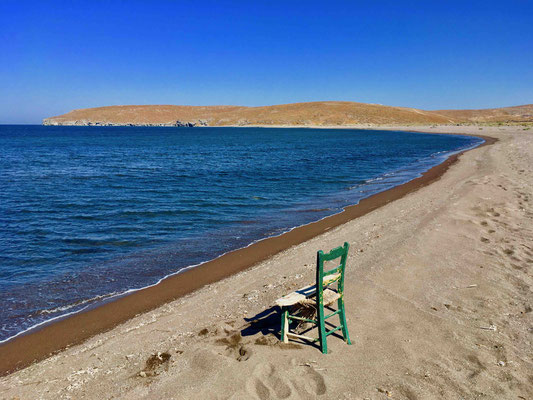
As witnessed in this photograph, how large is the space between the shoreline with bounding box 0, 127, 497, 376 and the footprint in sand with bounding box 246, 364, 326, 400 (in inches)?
156

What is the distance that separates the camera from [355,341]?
18.5 ft

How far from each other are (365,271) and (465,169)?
74.0 feet

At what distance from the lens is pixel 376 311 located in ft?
21.6

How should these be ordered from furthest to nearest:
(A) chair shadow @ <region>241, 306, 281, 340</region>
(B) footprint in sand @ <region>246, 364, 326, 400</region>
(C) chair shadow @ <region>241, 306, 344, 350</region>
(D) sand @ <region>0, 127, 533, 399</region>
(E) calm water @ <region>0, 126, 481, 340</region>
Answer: (E) calm water @ <region>0, 126, 481, 340</region> → (A) chair shadow @ <region>241, 306, 281, 340</region> → (C) chair shadow @ <region>241, 306, 344, 350</region> → (D) sand @ <region>0, 127, 533, 399</region> → (B) footprint in sand @ <region>246, 364, 326, 400</region>

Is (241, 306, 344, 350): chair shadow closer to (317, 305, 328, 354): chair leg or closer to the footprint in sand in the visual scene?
(317, 305, 328, 354): chair leg

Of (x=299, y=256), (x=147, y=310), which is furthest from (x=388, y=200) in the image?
(x=147, y=310)

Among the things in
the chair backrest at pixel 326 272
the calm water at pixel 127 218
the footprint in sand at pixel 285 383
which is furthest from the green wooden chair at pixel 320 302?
the calm water at pixel 127 218

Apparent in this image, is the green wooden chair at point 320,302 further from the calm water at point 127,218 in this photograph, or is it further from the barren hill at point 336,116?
the barren hill at point 336,116

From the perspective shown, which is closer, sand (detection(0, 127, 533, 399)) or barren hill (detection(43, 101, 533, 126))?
sand (detection(0, 127, 533, 399))

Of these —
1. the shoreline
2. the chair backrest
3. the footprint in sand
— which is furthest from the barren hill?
the footprint in sand

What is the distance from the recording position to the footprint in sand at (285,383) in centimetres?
444

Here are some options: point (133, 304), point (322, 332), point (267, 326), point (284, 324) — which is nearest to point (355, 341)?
point (322, 332)

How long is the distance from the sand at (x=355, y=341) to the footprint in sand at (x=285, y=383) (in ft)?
0.05

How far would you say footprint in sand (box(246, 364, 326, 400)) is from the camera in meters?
4.44
